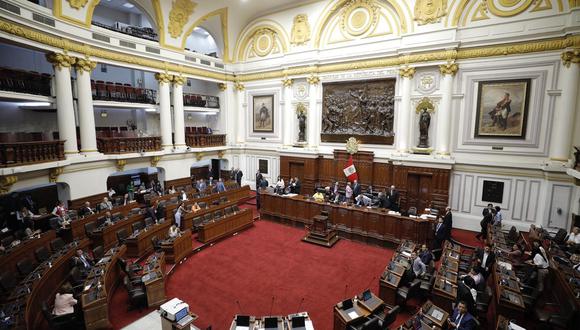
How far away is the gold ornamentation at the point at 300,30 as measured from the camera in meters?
14.9

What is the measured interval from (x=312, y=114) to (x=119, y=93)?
988 centimetres

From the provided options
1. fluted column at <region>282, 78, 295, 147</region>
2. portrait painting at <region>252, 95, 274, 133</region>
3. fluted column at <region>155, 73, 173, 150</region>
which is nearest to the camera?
fluted column at <region>155, 73, 173, 150</region>

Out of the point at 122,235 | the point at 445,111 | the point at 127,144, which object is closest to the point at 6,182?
the point at 122,235

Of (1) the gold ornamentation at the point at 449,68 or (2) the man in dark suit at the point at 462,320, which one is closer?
(2) the man in dark suit at the point at 462,320

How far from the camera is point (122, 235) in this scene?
888 cm

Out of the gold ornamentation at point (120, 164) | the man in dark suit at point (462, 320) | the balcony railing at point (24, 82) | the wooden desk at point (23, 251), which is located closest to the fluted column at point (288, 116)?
the gold ornamentation at point (120, 164)

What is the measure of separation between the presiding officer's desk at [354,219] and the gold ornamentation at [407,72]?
623cm

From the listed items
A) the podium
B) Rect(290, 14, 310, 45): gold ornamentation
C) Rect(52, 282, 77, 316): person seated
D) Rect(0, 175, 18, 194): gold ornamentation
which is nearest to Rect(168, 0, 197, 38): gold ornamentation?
Rect(290, 14, 310, 45): gold ornamentation

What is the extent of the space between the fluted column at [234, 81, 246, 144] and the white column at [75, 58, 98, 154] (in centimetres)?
825

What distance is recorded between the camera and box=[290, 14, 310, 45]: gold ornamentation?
1495cm

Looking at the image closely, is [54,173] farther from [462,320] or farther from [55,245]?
[462,320]

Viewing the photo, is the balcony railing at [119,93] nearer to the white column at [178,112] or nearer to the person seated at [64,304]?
the white column at [178,112]

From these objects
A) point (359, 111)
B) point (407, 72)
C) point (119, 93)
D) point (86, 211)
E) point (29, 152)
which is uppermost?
point (407, 72)

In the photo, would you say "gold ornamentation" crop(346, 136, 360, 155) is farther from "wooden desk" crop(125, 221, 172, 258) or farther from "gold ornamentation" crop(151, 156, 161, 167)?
"gold ornamentation" crop(151, 156, 161, 167)
